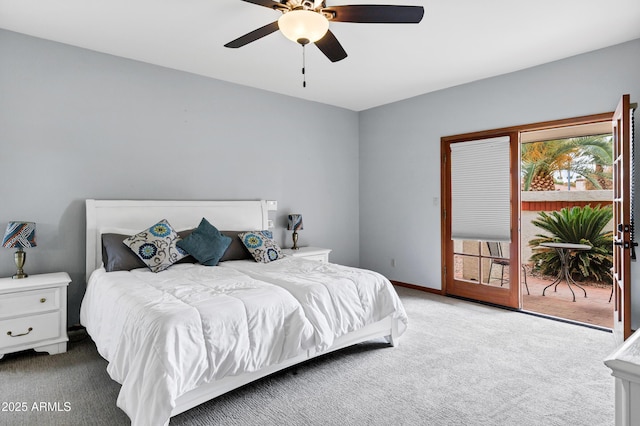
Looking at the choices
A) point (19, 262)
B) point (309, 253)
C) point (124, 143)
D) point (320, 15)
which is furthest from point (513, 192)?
point (19, 262)

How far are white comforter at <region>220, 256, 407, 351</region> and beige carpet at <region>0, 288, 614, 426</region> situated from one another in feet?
1.04

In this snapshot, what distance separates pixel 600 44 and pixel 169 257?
4.44 meters

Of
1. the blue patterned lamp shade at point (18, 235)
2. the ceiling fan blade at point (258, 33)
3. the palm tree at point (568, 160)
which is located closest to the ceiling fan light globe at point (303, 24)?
the ceiling fan blade at point (258, 33)

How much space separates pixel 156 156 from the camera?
3.92 meters

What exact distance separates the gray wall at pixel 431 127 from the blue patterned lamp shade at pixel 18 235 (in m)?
4.22

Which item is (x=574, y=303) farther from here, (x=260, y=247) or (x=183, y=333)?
(x=183, y=333)

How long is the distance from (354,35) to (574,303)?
14.2 ft

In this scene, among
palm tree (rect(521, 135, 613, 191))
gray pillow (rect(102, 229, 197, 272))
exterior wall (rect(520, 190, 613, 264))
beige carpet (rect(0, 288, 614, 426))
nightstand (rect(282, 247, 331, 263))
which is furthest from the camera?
palm tree (rect(521, 135, 613, 191))

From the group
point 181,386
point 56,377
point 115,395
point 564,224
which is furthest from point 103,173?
point 564,224

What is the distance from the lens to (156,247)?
3.27 meters

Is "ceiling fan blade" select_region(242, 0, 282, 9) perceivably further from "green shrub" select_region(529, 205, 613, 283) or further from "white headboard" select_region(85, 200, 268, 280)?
"green shrub" select_region(529, 205, 613, 283)

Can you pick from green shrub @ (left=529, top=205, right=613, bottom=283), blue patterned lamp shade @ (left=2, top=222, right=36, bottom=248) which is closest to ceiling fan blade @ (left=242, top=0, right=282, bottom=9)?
blue patterned lamp shade @ (left=2, top=222, right=36, bottom=248)

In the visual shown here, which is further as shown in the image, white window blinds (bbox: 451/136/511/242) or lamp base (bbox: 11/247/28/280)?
white window blinds (bbox: 451/136/511/242)

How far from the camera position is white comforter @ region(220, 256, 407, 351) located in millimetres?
2557
